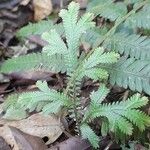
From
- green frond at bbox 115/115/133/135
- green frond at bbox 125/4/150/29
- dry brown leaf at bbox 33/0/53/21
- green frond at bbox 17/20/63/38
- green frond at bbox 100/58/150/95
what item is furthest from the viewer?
dry brown leaf at bbox 33/0/53/21

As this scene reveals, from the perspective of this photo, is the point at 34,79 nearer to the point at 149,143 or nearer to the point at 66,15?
the point at 66,15

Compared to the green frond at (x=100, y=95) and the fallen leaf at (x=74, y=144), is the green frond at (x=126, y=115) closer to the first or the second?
the green frond at (x=100, y=95)

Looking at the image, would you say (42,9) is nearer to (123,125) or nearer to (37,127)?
(37,127)

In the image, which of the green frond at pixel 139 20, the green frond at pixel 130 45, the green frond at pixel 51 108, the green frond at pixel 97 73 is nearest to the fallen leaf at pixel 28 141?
the green frond at pixel 51 108

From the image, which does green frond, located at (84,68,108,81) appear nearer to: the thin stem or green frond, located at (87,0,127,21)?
the thin stem

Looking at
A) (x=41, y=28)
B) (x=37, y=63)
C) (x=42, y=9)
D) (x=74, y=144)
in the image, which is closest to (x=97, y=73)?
(x=74, y=144)

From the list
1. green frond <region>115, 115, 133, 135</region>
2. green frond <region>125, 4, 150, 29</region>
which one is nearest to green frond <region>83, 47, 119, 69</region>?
green frond <region>115, 115, 133, 135</region>

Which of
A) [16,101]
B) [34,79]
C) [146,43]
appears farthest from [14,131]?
[146,43]
